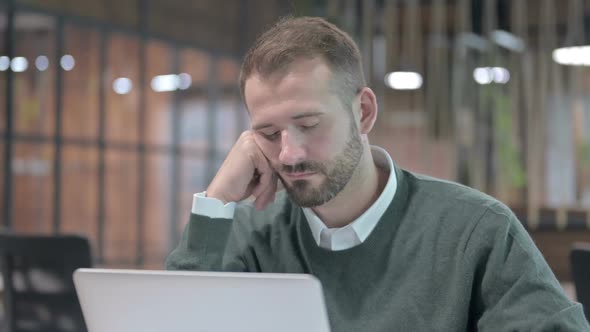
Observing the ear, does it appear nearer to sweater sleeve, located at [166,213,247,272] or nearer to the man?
the man

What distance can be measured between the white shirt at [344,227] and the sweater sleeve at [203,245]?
0.02m

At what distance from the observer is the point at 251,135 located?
1651 mm

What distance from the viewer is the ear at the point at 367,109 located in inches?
60.1

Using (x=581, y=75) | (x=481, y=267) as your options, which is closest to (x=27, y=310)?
(x=481, y=267)

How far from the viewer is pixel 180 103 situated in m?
9.70

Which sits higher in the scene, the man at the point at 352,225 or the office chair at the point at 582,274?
the man at the point at 352,225

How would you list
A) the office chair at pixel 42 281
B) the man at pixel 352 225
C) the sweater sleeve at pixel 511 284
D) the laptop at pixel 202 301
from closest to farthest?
the laptop at pixel 202 301, the sweater sleeve at pixel 511 284, the man at pixel 352 225, the office chair at pixel 42 281

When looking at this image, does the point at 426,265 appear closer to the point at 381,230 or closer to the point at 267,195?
the point at 381,230

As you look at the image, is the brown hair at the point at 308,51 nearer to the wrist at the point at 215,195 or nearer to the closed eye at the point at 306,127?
the closed eye at the point at 306,127

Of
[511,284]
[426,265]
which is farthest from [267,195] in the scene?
[511,284]

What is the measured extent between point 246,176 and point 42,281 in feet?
4.01

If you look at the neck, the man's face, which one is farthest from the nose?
the neck

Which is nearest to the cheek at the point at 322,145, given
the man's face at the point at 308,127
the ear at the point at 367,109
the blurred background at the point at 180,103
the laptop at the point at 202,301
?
the man's face at the point at 308,127

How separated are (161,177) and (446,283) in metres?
8.22
